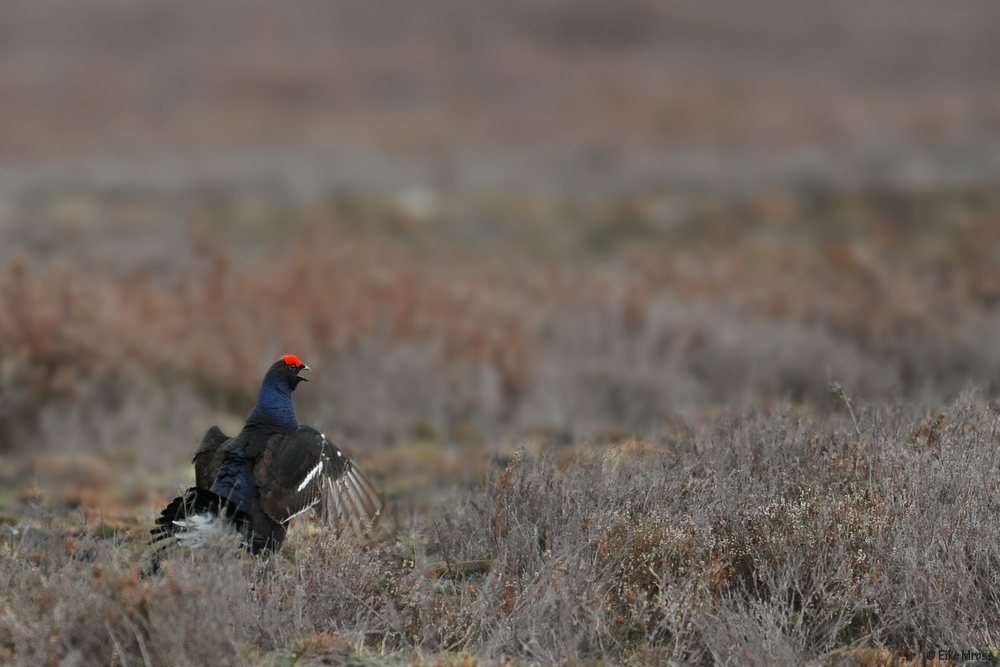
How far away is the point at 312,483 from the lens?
668 centimetres

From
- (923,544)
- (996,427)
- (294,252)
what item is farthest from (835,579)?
(294,252)

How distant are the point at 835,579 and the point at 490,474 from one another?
7.83 ft

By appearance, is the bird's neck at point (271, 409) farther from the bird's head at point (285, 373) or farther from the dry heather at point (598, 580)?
the dry heather at point (598, 580)

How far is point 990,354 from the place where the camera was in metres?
17.9

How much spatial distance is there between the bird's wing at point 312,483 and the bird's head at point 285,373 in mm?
277

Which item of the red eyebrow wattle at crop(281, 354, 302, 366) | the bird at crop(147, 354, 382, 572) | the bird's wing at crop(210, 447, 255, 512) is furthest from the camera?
the red eyebrow wattle at crop(281, 354, 302, 366)

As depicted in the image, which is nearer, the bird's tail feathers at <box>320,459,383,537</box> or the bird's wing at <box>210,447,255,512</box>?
the bird's wing at <box>210,447,255,512</box>

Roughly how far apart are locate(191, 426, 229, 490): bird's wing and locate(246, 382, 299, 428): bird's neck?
229 mm

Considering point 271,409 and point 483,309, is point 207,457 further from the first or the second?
point 483,309

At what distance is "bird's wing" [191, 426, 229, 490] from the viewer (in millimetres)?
6562

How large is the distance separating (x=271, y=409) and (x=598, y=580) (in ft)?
7.03

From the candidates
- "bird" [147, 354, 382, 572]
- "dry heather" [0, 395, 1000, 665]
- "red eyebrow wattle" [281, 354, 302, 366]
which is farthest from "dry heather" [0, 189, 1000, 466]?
"red eyebrow wattle" [281, 354, 302, 366]

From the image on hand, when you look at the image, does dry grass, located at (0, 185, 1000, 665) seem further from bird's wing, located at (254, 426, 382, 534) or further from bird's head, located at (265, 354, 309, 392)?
bird's head, located at (265, 354, 309, 392)

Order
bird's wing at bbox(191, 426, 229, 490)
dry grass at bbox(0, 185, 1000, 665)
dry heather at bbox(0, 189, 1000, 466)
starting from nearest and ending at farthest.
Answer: dry grass at bbox(0, 185, 1000, 665), bird's wing at bbox(191, 426, 229, 490), dry heather at bbox(0, 189, 1000, 466)
